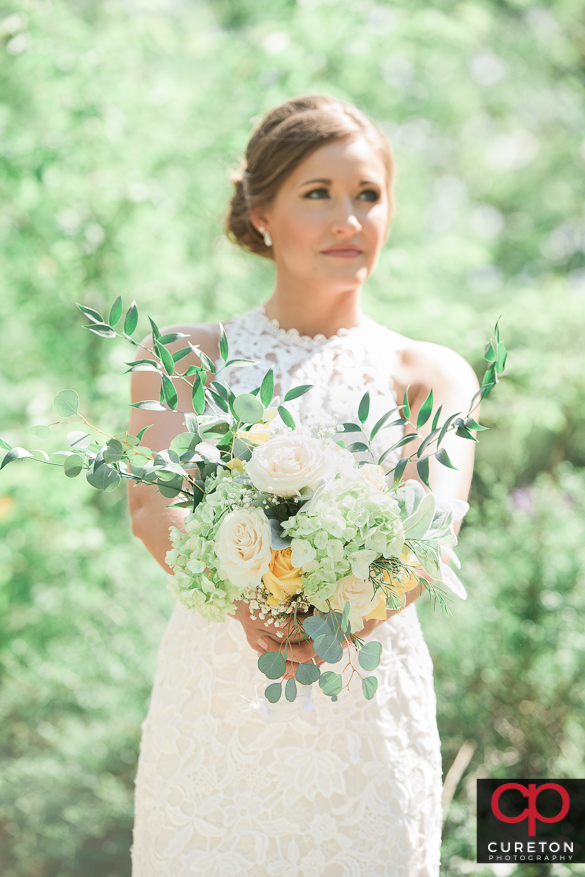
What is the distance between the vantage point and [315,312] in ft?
7.10

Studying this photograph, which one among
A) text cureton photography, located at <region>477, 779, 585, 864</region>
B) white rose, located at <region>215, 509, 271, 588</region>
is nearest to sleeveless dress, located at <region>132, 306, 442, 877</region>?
white rose, located at <region>215, 509, 271, 588</region>

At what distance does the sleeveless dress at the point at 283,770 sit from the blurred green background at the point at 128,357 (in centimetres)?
185

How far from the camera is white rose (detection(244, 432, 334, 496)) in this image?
4.23 ft

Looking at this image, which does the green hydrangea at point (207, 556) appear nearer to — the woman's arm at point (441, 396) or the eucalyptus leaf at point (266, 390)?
the eucalyptus leaf at point (266, 390)

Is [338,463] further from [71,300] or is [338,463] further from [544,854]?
[71,300]

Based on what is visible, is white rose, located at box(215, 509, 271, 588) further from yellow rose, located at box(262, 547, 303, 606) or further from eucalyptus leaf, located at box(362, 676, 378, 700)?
eucalyptus leaf, located at box(362, 676, 378, 700)

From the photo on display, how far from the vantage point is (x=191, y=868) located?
1737mm

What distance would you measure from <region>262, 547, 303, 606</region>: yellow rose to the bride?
0.20 meters

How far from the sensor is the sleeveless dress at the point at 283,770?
1734 millimetres

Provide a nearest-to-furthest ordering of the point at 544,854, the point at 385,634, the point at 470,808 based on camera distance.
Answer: the point at 385,634, the point at 544,854, the point at 470,808

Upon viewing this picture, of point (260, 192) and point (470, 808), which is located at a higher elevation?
point (260, 192)

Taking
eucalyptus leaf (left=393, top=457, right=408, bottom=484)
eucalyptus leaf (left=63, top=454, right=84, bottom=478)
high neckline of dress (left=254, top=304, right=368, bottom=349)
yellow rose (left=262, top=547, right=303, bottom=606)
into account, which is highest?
high neckline of dress (left=254, top=304, right=368, bottom=349)

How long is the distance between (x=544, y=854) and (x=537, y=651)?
2.78 feet

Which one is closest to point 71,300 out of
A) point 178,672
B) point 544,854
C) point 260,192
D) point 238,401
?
point 260,192
